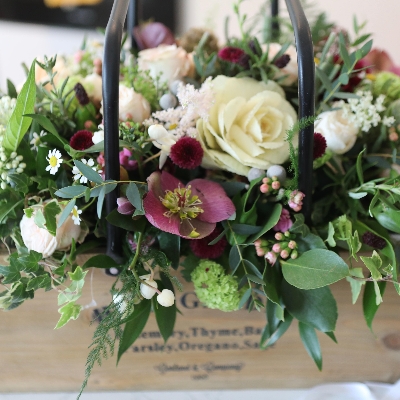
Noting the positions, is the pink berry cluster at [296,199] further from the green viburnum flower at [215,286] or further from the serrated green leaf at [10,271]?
the serrated green leaf at [10,271]

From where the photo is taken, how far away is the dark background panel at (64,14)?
164 centimetres

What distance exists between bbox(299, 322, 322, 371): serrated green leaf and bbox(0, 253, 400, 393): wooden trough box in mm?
49

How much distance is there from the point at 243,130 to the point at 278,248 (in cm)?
17

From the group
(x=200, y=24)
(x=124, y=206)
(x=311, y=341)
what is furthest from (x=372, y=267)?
(x=200, y=24)

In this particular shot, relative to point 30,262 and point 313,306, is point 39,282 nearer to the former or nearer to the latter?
point 30,262

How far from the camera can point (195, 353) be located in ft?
1.90

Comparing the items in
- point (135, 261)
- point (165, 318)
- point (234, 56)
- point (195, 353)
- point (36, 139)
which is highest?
point (234, 56)

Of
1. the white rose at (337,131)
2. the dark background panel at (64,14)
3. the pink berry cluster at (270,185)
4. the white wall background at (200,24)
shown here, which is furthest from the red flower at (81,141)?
the dark background panel at (64,14)

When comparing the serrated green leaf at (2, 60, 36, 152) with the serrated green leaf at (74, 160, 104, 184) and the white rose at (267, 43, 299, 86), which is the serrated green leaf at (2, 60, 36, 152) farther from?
the white rose at (267, 43, 299, 86)

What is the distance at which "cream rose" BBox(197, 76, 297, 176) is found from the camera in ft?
1.66

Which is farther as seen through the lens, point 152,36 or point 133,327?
point 152,36

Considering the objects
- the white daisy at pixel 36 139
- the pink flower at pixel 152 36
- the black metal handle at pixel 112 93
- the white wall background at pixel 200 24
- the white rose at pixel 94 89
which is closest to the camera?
the black metal handle at pixel 112 93

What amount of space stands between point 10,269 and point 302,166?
0.35 m

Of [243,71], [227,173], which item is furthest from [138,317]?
[243,71]
